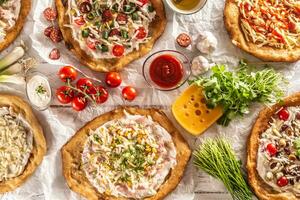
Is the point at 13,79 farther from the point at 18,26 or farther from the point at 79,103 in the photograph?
the point at 79,103

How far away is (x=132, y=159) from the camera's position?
270 inches

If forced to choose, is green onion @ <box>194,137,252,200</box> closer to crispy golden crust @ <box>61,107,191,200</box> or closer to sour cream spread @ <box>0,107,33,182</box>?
crispy golden crust @ <box>61,107,191,200</box>

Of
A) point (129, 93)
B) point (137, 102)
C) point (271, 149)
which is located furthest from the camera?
point (137, 102)

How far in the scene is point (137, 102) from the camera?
278 inches

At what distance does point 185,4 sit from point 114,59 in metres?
0.99

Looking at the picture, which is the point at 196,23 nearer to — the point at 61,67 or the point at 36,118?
the point at 61,67

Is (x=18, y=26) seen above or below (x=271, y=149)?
above

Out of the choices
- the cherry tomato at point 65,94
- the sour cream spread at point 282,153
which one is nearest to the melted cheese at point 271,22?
the sour cream spread at point 282,153

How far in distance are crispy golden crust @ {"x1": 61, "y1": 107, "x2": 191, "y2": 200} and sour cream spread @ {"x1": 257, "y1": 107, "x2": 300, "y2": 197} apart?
2.74 ft

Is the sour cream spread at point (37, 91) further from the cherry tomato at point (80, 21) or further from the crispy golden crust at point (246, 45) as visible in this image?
the crispy golden crust at point (246, 45)

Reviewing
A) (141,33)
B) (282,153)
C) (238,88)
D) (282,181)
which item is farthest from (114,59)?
(282,181)

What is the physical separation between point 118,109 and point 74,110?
0.53 meters

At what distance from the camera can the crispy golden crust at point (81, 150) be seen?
22.5 ft

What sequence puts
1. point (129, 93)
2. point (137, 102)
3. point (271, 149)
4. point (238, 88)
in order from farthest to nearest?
point (137, 102) < point (129, 93) < point (271, 149) < point (238, 88)
